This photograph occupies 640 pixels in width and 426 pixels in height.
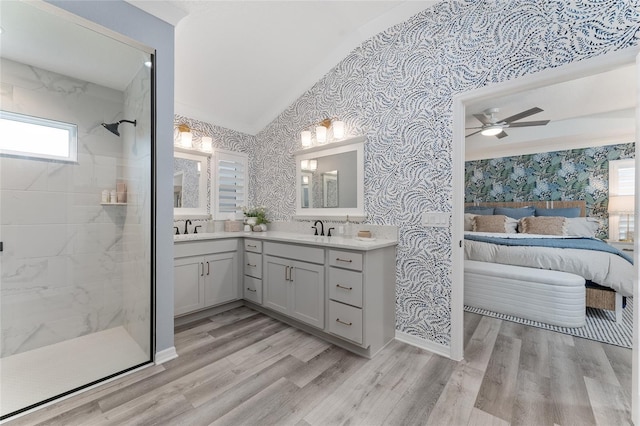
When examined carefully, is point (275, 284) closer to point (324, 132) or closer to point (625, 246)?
point (324, 132)

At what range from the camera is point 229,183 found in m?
3.62

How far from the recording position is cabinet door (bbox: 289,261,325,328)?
233 cm

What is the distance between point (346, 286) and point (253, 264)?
127 centimetres

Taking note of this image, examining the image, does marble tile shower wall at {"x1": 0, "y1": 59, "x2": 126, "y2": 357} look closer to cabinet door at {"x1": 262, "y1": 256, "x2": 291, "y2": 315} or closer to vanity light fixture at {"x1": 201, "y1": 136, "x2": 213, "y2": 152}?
vanity light fixture at {"x1": 201, "y1": 136, "x2": 213, "y2": 152}

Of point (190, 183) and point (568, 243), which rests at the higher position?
point (190, 183)

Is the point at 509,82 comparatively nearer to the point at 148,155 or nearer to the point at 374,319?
the point at 374,319

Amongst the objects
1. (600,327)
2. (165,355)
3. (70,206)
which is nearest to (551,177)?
(600,327)

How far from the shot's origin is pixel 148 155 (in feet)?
6.59

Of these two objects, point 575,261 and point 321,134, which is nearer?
point 575,261

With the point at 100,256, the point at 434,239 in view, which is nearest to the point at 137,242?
the point at 100,256

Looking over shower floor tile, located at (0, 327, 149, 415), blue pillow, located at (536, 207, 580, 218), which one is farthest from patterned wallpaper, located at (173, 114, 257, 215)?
blue pillow, located at (536, 207, 580, 218)

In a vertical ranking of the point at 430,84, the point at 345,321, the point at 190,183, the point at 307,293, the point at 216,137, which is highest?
the point at 430,84

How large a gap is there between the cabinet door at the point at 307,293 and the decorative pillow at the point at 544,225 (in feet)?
14.0

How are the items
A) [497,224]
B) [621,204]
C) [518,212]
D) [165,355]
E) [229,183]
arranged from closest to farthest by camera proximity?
1. [165,355]
2. [229,183]
3. [621,204]
4. [497,224]
5. [518,212]
